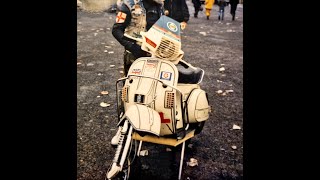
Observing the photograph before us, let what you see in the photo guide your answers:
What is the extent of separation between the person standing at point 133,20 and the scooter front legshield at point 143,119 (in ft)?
3.77

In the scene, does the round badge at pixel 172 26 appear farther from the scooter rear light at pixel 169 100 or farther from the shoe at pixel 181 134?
the shoe at pixel 181 134

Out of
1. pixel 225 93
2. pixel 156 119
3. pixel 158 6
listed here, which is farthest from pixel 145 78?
pixel 225 93

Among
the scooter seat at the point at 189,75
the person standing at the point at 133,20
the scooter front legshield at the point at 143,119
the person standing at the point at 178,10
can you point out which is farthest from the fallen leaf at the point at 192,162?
the person standing at the point at 178,10

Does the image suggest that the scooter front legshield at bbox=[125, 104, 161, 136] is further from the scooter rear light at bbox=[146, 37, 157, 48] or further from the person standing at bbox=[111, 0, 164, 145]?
the person standing at bbox=[111, 0, 164, 145]

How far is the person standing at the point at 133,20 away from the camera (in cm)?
399

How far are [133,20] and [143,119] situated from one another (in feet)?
5.85

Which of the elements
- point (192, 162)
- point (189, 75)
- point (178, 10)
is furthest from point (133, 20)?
point (192, 162)

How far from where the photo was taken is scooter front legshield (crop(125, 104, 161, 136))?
113 inches

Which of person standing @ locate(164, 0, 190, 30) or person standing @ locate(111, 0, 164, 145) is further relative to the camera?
person standing @ locate(164, 0, 190, 30)

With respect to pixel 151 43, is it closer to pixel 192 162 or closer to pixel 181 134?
pixel 181 134

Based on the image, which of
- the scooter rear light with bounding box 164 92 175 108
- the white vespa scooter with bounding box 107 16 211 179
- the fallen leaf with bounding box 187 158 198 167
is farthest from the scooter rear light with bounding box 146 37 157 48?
the fallen leaf with bounding box 187 158 198 167
